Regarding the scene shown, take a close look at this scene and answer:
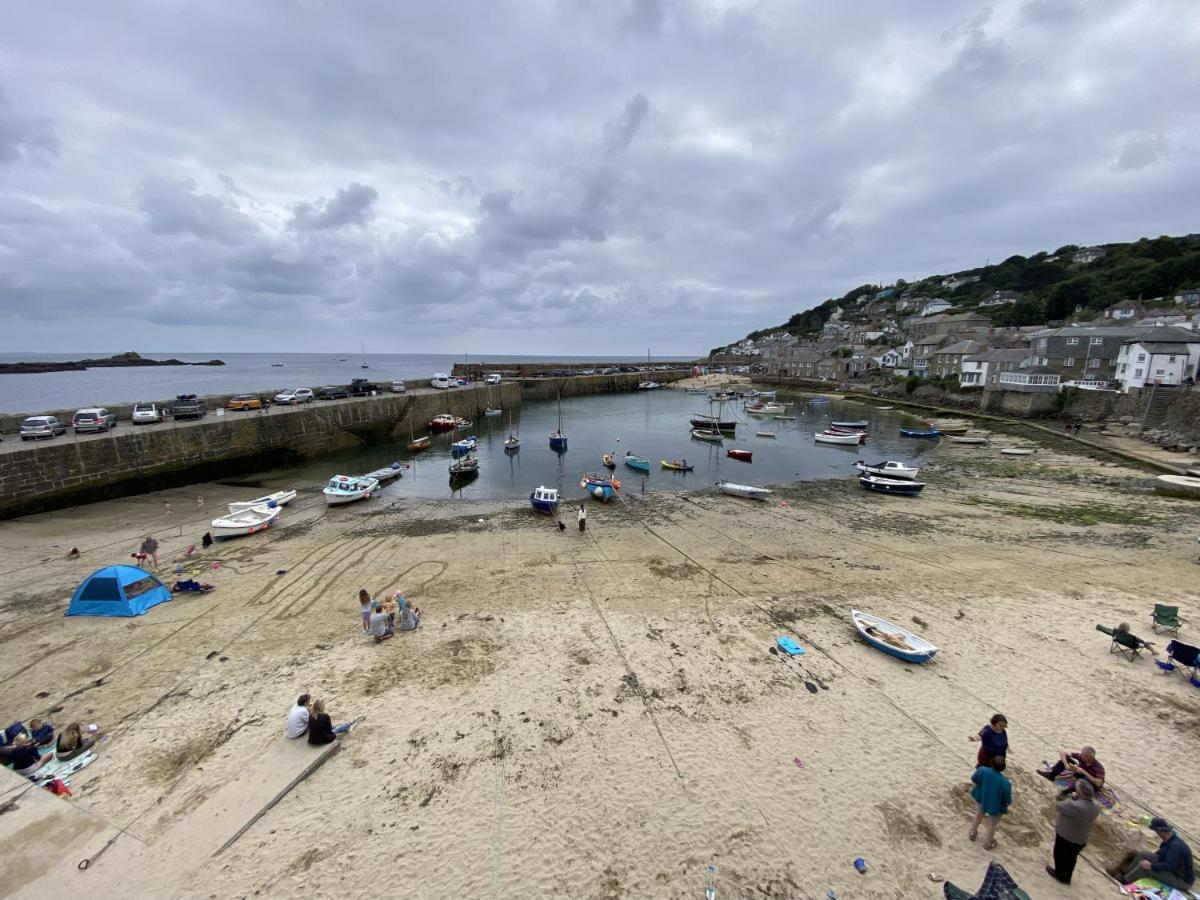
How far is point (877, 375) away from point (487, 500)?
9678 cm

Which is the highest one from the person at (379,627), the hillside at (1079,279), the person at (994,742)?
the hillside at (1079,279)

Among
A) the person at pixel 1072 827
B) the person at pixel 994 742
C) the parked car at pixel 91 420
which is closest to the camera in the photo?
the person at pixel 1072 827

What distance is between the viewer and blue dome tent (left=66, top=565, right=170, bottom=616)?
1364 cm

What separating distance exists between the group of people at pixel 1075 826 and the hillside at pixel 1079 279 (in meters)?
116

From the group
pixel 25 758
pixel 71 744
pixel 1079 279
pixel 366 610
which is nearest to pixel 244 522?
pixel 366 610

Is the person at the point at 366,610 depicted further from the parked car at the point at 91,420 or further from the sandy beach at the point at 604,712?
the parked car at the point at 91,420

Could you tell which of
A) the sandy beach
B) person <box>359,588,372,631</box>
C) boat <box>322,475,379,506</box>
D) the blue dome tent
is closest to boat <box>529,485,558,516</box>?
the sandy beach

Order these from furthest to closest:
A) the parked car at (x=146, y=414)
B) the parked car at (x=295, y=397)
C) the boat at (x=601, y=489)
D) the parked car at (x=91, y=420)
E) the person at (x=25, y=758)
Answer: the parked car at (x=295, y=397) < the parked car at (x=146, y=414) < the boat at (x=601, y=489) < the parked car at (x=91, y=420) < the person at (x=25, y=758)

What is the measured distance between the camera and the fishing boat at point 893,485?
29.1 meters

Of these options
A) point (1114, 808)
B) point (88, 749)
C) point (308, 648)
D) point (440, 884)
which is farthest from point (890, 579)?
point (88, 749)

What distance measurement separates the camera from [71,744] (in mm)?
8430

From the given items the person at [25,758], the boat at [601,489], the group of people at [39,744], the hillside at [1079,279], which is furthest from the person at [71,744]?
the hillside at [1079,279]

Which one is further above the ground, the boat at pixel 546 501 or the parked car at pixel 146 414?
the parked car at pixel 146 414

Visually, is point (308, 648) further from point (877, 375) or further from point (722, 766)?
point (877, 375)
